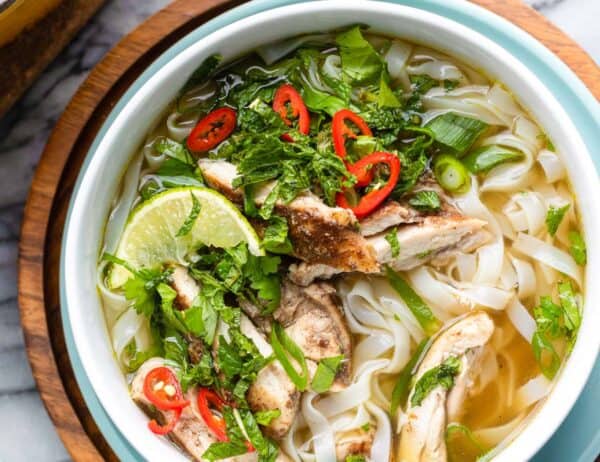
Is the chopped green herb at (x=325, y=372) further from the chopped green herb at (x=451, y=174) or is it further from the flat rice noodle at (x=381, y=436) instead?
the chopped green herb at (x=451, y=174)

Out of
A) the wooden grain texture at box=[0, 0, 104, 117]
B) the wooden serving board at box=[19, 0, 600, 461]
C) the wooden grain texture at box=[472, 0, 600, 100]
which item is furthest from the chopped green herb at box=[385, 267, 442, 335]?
the wooden grain texture at box=[0, 0, 104, 117]

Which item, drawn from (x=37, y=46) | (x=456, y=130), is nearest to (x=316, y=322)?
(x=456, y=130)

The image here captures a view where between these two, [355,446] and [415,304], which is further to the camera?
[415,304]

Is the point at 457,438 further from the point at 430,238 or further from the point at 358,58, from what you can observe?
the point at 358,58

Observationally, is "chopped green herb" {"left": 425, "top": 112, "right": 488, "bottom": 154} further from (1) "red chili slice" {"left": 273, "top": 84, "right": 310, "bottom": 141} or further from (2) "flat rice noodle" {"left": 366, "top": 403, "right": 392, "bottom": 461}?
(2) "flat rice noodle" {"left": 366, "top": 403, "right": 392, "bottom": 461}

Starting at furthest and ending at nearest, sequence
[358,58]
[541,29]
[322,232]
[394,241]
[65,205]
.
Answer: [65,205] < [541,29] < [358,58] < [394,241] < [322,232]
